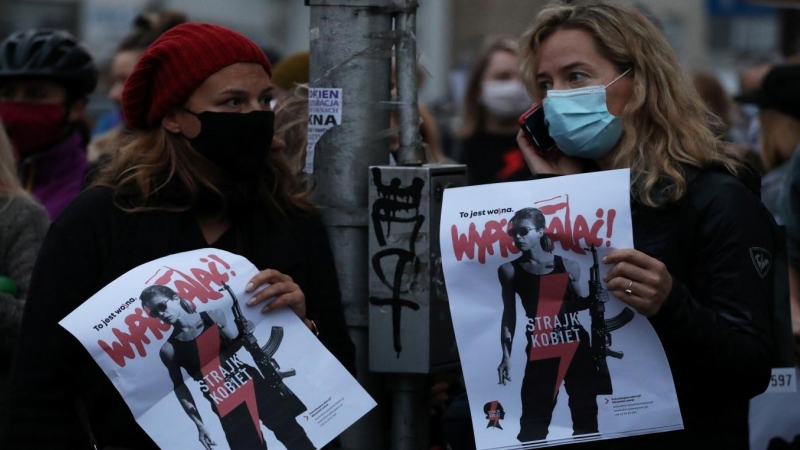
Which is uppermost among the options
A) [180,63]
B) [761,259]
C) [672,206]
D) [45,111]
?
[180,63]

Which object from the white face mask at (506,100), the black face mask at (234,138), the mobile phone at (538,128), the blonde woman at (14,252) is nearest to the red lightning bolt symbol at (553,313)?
the mobile phone at (538,128)

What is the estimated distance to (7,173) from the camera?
4.11 m

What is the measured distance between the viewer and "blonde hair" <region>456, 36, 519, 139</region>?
25.3 feet

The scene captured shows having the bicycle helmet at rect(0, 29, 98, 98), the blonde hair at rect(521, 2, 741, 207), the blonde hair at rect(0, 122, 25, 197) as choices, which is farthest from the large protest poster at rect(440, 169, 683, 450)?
the bicycle helmet at rect(0, 29, 98, 98)

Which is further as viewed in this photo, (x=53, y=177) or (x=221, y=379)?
(x=53, y=177)

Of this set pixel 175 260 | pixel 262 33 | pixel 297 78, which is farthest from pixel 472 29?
pixel 175 260

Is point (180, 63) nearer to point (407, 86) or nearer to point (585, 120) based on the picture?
point (407, 86)

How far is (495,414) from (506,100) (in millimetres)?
4827

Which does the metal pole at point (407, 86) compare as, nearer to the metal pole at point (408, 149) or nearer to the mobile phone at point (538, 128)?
the metal pole at point (408, 149)

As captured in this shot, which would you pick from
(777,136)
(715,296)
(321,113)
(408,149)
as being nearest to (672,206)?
(715,296)

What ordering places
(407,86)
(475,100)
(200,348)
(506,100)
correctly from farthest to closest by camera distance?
(475,100) → (506,100) → (407,86) → (200,348)

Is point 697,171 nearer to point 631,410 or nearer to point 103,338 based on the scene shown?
point 631,410

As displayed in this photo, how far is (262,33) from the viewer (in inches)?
1011

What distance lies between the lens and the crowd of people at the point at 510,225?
297 cm
